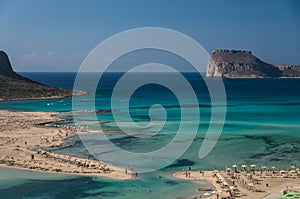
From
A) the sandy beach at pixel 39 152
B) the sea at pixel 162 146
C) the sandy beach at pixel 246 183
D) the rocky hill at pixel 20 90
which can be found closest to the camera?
the sandy beach at pixel 246 183

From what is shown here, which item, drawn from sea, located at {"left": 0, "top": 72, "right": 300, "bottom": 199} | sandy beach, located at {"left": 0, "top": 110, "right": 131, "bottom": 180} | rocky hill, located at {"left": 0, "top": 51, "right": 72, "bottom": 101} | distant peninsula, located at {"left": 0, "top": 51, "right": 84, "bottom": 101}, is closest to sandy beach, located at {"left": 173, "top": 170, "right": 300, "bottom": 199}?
sea, located at {"left": 0, "top": 72, "right": 300, "bottom": 199}

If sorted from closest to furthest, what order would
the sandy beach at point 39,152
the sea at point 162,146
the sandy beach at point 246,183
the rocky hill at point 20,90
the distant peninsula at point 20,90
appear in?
the sandy beach at point 246,183 → the sea at point 162,146 → the sandy beach at point 39,152 → the distant peninsula at point 20,90 → the rocky hill at point 20,90

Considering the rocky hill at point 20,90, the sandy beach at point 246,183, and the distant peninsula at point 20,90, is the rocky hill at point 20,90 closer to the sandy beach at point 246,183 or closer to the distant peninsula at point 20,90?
the distant peninsula at point 20,90

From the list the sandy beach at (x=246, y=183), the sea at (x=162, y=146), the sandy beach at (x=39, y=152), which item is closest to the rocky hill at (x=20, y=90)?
the sea at (x=162, y=146)

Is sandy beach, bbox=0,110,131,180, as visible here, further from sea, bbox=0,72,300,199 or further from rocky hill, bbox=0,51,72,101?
rocky hill, bbox=0,51,72,101

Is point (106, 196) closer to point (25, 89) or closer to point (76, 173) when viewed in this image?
point (76, 173)

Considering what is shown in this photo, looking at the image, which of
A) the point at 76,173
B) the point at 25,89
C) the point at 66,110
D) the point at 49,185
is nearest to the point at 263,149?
the point at 76,173

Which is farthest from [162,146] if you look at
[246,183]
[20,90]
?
[20,90]
